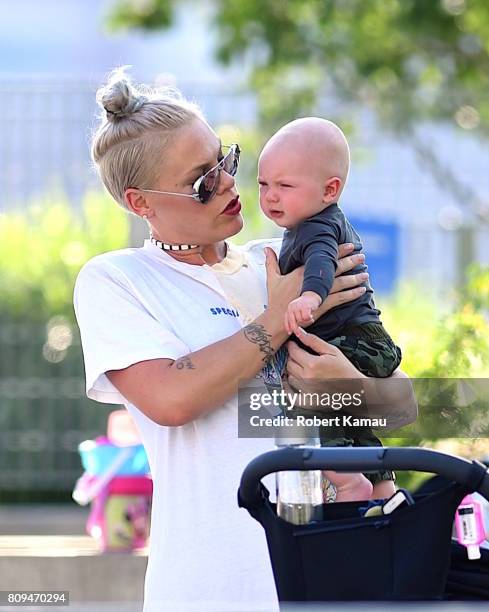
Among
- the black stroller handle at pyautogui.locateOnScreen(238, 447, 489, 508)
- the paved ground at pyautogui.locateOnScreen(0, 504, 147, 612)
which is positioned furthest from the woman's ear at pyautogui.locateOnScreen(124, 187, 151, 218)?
the paved ground at pyautogui.locateOnScreen(0, 504, 147, 612)

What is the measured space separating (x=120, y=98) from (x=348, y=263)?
1.98ft

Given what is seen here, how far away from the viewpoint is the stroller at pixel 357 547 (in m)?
2.04

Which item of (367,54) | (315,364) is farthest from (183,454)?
(367,54)

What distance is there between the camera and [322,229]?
9.07 ft

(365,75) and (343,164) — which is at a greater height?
(365,75)

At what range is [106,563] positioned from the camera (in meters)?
5.18

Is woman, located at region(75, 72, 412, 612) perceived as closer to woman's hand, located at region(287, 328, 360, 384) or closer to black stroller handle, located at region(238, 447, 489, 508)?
woman's hand, located at region(287, 328, 360, 384)

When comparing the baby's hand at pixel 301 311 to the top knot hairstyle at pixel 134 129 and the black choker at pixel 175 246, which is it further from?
the top knot hairstyle at pixel 134 129

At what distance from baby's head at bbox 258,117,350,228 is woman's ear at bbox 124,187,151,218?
10.2 inches

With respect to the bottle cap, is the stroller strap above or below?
above

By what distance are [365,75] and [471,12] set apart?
1312 mm

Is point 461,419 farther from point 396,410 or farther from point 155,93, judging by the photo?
point 155,93

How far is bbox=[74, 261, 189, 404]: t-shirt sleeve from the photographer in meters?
2.61

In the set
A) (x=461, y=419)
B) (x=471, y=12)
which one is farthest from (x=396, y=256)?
(x=461, y=419)
